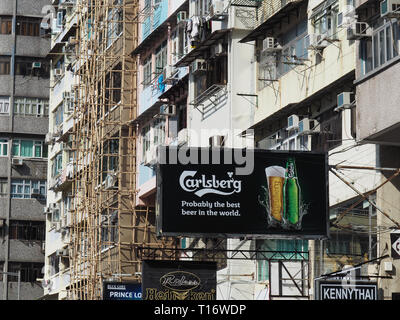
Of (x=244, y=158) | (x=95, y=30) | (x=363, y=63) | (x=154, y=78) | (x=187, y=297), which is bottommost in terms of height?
(x=187, y=297)

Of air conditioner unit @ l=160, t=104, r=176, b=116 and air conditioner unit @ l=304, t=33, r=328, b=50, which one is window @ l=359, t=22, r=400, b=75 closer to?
air conditioner unit @ l=304, t=33, r=328, b=50

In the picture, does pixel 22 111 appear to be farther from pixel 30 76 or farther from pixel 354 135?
pixel 354 135

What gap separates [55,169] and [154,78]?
16.0m

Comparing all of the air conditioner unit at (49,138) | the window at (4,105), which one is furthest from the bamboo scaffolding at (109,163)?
the window at (4,105)

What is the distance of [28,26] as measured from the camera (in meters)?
52.4

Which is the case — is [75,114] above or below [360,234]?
above

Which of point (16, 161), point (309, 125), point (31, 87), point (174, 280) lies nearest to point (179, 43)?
point (309, 125)

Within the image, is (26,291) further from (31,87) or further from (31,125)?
(31,87)

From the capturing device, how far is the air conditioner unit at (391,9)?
17.5 metres

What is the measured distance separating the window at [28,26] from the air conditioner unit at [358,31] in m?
35.4
